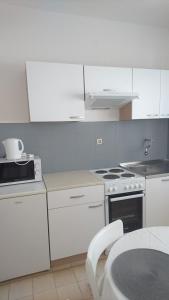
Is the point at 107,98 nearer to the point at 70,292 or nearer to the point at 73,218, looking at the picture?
the point at 73,218

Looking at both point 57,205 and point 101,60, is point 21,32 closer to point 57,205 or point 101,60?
point 101,60

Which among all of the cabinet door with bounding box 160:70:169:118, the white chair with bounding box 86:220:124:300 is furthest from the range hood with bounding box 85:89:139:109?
the white chair with bounding box 86:220:124:300

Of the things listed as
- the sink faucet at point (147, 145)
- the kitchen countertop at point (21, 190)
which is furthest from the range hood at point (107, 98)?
the kitchen countertop at point (21, 190)

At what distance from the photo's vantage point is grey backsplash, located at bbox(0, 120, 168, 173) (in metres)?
2.16

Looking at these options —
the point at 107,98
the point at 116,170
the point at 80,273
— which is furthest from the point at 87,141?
the point at 80,273

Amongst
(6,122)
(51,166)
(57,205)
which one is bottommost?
(57,205)

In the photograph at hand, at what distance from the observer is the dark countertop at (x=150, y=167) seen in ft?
7.29

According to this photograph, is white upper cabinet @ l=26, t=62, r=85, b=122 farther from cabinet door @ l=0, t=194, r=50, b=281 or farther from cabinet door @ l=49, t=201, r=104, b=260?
cabinet door @ l=49, t=201, r=104, b=260

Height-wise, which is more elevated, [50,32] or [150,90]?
[50,32]

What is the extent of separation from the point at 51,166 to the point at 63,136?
0.37m

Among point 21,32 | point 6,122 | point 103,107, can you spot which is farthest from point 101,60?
point 6,122

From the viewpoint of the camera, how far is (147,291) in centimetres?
79

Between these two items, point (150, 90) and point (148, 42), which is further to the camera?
point (148, 42)

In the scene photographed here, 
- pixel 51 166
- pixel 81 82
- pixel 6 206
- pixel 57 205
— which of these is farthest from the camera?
pixel 51 166
